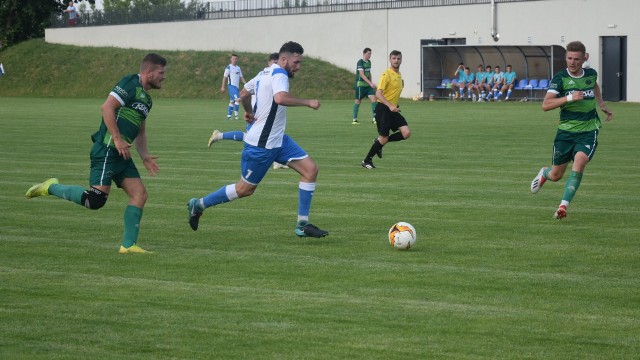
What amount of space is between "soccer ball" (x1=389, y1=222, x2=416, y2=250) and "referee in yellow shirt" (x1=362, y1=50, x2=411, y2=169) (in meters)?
8.65

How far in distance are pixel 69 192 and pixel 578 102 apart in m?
6.21

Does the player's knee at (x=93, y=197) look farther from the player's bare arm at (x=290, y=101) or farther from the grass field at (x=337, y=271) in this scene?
the player's bare arm at (x=290, y=101)

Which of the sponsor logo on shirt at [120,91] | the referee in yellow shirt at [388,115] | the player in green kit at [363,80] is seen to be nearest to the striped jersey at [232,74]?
the player in green kit at [363,80]

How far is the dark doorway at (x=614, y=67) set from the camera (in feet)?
166

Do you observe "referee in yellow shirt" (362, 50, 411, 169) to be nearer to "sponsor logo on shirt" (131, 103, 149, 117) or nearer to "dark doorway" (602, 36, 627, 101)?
"sponsor logo on shirt" (131, 103, 149, 117)

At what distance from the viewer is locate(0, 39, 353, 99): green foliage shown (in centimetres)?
6512

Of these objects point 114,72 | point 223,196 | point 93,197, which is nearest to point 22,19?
point 114,72

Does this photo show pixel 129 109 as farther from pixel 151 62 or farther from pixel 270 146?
pixel 270 146

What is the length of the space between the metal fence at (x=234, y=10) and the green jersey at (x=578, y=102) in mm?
42864

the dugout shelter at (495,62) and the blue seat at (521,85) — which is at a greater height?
the dugout shelter at (495,62)

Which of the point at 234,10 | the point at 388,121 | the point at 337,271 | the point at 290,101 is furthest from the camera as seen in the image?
the point at 234,10

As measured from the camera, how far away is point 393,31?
62094 mm

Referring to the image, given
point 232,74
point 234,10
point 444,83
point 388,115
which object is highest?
point 234,10

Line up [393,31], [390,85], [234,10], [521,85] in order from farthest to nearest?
[234,10] < [393,31] < [521,85] < [390,85]
